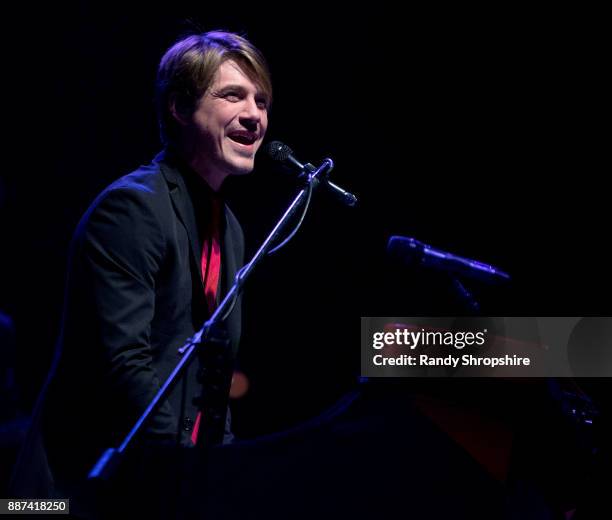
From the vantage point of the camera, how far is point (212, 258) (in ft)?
7.88

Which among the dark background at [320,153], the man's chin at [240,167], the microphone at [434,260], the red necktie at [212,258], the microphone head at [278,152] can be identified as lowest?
the microphone at [434,260]

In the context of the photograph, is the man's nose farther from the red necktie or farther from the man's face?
the red necktie

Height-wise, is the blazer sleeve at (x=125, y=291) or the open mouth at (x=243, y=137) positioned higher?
the open mouth at (x=243, y=137)

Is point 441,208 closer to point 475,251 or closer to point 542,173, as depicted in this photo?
point 475,251

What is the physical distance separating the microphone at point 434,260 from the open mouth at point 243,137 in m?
0.75

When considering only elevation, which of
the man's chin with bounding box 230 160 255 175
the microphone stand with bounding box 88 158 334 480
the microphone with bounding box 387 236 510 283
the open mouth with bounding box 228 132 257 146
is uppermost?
the open mouth with bounding box 228 132 257 146

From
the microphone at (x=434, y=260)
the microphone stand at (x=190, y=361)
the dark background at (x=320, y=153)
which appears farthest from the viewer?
the dark background at (x=320, y=153)

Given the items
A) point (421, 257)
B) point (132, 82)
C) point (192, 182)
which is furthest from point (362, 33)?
point (421, 257)

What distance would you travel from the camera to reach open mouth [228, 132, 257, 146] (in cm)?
240

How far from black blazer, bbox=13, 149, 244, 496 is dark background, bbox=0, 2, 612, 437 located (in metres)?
1.98

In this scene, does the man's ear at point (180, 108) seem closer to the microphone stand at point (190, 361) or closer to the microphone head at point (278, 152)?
the microphone head at point (278, 152)

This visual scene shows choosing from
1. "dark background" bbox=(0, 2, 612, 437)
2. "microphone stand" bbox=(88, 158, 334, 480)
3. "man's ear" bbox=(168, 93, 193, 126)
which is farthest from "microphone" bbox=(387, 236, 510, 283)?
"dark background" bbox=(0, 2, 612, 437)

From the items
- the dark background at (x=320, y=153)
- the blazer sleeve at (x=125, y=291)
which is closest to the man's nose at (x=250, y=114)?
the blazer sleeve at (x=125, y=291)

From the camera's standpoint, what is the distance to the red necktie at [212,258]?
2.30 m
